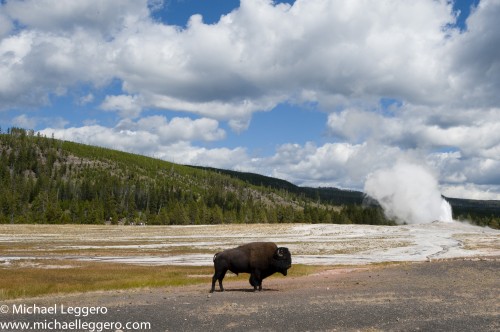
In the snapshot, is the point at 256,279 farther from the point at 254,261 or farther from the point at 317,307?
the point at 317,307

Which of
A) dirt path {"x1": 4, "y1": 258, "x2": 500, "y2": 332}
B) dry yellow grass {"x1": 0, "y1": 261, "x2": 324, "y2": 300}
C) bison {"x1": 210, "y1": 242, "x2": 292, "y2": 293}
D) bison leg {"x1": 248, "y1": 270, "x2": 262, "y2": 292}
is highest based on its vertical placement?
bison {"x1": 210, "y1": 242, "x2": 292, "y2": 293}

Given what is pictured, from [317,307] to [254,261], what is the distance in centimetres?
578

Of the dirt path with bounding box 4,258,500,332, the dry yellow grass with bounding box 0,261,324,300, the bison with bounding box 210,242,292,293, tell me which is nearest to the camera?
the dirt path with bounding box 4,258,500,332

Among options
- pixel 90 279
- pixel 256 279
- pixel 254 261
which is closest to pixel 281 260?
pixel 254 261

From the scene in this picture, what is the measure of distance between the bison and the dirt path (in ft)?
3.37

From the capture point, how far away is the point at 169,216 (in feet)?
516

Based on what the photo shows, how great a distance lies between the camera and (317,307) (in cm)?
1748

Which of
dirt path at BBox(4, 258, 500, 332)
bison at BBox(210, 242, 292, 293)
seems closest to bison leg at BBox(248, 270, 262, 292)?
bison at BBox(210, 242, 292, 293)

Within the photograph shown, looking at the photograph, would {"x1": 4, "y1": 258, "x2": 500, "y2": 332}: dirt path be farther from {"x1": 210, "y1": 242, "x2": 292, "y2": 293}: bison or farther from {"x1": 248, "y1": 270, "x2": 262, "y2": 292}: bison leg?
{"x1": 210, "y1": 242, "x2": 292, "y2": 293}: bison

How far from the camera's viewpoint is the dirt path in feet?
47.8

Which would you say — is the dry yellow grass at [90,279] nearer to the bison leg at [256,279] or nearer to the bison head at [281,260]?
the bison leg at [256,279]

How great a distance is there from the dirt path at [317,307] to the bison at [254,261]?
103 cm

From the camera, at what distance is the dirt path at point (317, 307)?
573 inches

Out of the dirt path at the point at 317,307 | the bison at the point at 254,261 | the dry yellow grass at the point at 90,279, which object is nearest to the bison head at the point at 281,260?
the bison at the point at 254,261
